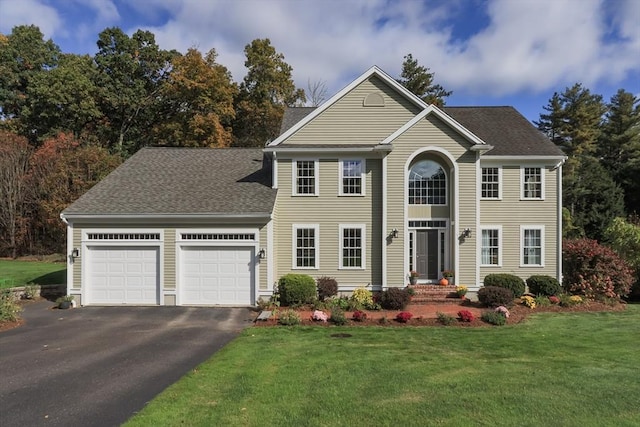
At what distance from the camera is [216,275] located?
1529cm

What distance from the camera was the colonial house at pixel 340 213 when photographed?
50.0ft

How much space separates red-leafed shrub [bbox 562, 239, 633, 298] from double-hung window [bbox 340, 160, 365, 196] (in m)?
9.24

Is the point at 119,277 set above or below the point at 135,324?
above

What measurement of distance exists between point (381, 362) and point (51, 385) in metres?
6.07

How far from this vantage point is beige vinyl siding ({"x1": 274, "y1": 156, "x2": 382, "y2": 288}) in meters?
16.4

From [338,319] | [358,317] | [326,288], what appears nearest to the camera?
[338,319]

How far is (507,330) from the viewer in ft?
38.2

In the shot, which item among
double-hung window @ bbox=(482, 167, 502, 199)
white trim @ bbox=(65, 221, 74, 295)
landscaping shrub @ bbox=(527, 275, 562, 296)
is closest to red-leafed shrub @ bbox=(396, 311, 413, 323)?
landscaping shrub @ bbox=(527, 275, 562, 296)

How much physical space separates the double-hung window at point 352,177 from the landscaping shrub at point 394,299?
4.34 metres

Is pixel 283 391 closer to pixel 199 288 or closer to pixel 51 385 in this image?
pixel 51 385

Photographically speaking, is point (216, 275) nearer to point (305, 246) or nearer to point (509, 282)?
point (305, 246)

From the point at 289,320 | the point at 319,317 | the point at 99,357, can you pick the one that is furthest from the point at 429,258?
the point at 99,357

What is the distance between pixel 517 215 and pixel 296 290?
9947 mm

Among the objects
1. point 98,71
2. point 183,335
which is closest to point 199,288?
point 183,335
